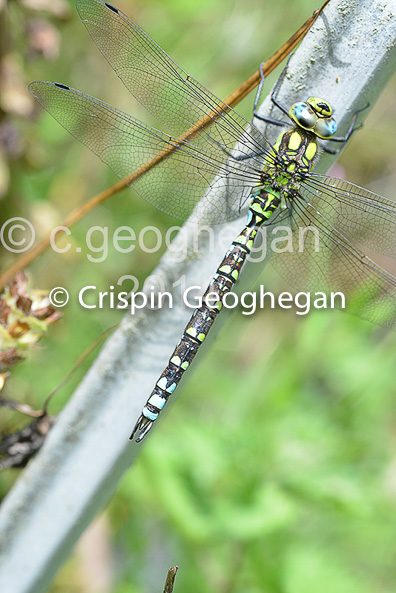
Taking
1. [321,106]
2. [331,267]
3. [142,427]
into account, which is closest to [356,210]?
[331,267]

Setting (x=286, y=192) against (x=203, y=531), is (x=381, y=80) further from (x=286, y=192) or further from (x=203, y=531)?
(x=203, y=531)

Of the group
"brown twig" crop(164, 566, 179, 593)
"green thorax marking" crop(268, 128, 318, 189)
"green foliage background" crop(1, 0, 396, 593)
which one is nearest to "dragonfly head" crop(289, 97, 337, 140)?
"green thorax marking" crop(268, 128, 318, 189)

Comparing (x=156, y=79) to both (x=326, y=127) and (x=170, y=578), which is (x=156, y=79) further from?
(x=170, y=578)

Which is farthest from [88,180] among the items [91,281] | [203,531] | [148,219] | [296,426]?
[203,531]

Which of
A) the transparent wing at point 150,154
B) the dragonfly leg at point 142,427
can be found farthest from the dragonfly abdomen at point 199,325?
the transparent wing at point 150,154

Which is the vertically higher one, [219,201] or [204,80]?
[204,80]

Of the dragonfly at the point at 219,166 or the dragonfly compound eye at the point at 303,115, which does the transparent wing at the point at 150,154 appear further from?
the dragonfly compound eye at the point at 303,115

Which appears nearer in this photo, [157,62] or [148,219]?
[157,62]
